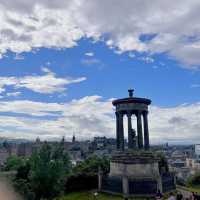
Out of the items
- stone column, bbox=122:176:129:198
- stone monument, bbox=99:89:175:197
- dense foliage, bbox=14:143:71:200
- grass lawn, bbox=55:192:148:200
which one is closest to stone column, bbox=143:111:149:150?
stone monument, bbox=99:89:175:197

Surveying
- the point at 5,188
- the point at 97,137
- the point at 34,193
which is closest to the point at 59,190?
the point at 34,193

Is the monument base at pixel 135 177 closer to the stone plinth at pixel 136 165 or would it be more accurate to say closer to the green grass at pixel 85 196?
the stone plinth at pixel 136 165

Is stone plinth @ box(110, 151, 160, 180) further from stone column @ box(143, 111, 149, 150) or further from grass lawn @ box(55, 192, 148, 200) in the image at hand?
grass lawn @ box(55, 192, 148, 200)

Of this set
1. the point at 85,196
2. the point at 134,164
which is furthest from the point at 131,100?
the point at 85,196

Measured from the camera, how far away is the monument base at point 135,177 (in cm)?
3203

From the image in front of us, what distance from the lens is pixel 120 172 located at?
115ft

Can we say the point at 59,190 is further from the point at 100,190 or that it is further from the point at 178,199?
the point at 178,199

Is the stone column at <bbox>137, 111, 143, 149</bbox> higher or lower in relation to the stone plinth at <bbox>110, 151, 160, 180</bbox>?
higher

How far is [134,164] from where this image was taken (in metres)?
34.5

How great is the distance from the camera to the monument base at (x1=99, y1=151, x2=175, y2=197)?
32031mm

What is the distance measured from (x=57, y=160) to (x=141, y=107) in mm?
11264

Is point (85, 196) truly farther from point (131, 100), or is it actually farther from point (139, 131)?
point (131, 100)

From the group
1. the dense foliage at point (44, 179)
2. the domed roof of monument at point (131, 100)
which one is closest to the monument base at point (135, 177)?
the domed roof of monument at point (131, 100)

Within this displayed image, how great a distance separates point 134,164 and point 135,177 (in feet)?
4.20
